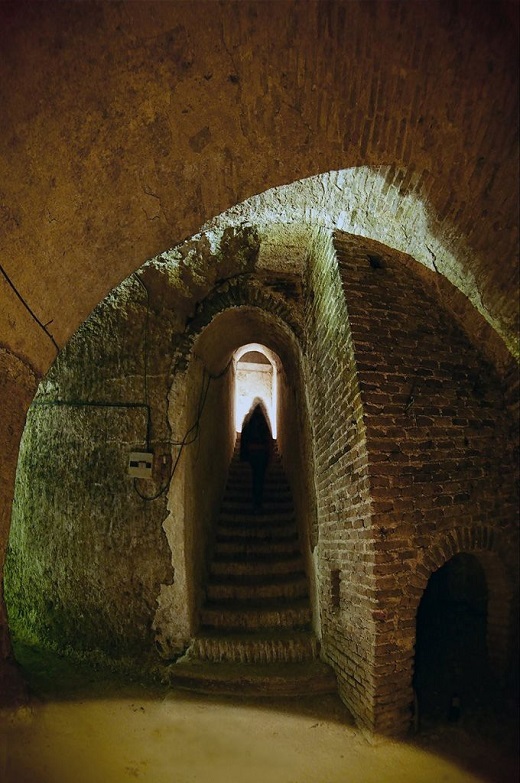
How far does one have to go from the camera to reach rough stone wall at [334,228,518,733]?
3029 mm

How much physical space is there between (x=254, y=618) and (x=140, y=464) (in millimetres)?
2182

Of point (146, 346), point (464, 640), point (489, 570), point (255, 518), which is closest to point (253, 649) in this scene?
point (464, 640)

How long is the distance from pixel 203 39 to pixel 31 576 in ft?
16.0

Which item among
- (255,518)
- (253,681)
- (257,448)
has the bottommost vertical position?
(253,681)

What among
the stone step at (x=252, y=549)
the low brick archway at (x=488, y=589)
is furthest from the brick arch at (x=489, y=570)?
the stone step at (x=252, y=549)

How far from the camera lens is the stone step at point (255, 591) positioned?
5.07m

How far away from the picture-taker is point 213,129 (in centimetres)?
192

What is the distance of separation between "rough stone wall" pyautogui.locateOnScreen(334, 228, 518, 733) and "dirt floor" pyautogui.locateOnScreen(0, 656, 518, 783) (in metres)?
0.31

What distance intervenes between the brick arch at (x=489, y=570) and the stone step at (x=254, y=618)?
191 centimetres

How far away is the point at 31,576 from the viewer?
4.38 meters

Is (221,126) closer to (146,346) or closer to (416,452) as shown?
(416,452)

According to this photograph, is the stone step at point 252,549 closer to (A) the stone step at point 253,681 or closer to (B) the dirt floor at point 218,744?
(A) the stone step at point 253,681

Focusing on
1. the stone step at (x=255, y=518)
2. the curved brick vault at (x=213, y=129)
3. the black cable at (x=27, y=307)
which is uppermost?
the curved brick vault at (x=213, y=129)

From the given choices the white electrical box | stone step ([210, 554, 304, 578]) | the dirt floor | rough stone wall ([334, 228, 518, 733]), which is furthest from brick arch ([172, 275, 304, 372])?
the dirt floor
